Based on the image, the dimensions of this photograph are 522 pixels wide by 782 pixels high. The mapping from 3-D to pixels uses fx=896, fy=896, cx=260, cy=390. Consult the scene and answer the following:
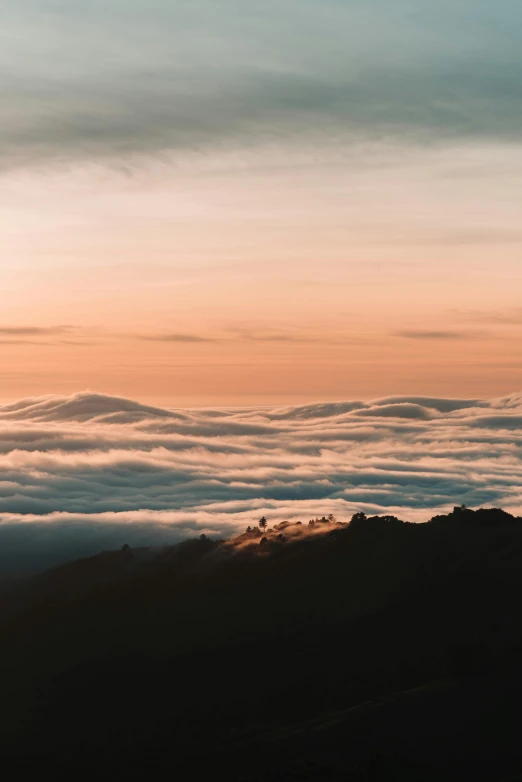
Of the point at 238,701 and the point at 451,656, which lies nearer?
the point at 451,656

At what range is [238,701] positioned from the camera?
7411 inches

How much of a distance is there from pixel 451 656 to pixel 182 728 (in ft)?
178

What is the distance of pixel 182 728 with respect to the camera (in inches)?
6924

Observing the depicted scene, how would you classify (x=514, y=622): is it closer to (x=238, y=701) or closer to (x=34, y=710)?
(x=238, y=701)

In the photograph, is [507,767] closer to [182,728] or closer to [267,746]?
[267,746]

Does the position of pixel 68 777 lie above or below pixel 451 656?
below

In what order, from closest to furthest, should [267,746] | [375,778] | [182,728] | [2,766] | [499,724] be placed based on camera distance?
[375,778] → [499,724] → [267,746] → [2,766] → [182,728]

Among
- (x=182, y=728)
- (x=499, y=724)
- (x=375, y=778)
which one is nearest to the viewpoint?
(x=375, y=778)

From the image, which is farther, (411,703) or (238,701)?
(238,701)

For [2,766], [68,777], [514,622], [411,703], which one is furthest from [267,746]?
[514,622]

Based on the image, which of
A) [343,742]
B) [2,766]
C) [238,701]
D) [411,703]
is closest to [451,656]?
[411,703]

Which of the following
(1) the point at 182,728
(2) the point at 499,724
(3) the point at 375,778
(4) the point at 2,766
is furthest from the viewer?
(1) the point at 182,728

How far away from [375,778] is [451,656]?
5013 centimetres

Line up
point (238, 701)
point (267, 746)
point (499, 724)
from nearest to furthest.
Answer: point (499, 724), point (267, 746), point (238, 701)
